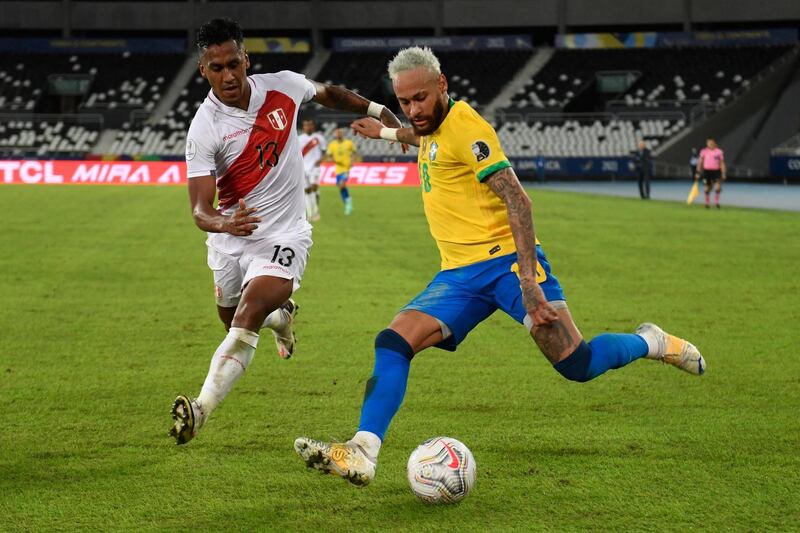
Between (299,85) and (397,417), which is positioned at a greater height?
(299,85)

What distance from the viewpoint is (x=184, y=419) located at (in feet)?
17.1

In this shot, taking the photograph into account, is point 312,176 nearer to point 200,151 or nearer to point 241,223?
point 200,151

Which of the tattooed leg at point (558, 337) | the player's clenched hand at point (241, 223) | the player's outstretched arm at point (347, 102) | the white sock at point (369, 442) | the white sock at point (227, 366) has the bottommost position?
the white sock at point (369, 442)

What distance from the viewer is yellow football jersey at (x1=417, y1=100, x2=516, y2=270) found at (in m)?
5.12

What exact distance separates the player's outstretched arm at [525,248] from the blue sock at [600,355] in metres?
0.42

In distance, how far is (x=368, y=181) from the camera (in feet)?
142

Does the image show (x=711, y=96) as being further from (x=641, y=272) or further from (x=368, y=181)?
(x=641, y=272)

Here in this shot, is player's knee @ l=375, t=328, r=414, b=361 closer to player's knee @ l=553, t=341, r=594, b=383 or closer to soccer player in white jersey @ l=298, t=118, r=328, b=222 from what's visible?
player's knee @ l=553, t=341, r=594, b=383

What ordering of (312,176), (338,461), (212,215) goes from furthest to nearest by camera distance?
(312,176) < (212,215) < (338,461)

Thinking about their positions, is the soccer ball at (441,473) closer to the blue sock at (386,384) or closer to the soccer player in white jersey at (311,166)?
the blue sock at (386,384)

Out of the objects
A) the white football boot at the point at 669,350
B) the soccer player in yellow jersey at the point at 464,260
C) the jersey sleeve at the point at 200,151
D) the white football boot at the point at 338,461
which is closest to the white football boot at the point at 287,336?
the jersey sleeve at the point at 200,151

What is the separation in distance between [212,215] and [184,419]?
1168mm

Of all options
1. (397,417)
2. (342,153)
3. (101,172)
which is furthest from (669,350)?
(101,172)

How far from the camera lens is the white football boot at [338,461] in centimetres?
457
